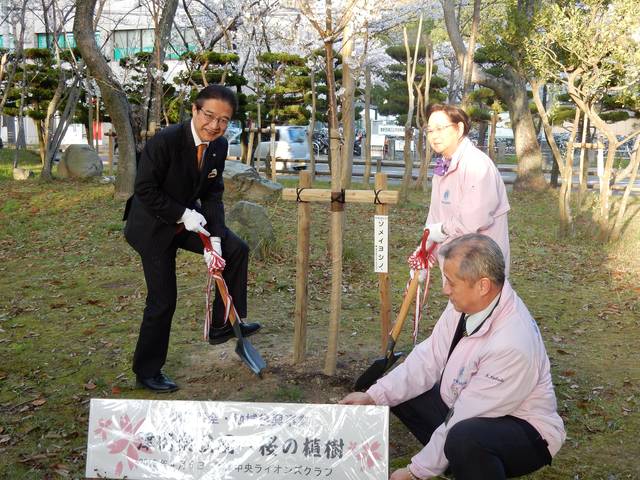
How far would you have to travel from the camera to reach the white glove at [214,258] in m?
4.02

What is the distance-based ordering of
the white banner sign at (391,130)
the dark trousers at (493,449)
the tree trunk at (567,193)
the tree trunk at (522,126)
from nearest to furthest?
the dark trousers at (493,449)
the tree trunk at (567,193)
the tree trunk at (522,126)
the white banner sign at (391,130)

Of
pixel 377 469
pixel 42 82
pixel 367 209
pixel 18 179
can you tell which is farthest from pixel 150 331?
pixel 42 82

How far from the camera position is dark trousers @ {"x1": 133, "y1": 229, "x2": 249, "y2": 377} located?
4.04m

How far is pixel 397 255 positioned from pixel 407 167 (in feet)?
14.5

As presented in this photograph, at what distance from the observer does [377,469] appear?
9.00ft

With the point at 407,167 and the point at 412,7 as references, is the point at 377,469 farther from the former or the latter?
the point at 412,7

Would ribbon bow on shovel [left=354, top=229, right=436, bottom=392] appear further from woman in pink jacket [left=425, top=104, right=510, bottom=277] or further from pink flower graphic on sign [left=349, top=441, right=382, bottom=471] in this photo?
pink flower graphic on sign [left=349, top=441, right=382, bottom=471]

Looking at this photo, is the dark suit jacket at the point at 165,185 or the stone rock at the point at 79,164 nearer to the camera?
the dark suit jacket at the point at 165,185

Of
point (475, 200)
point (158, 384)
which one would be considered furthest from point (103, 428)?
point (475, 200)

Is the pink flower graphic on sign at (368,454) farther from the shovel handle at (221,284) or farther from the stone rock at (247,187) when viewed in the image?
the stone rock at (247,187)

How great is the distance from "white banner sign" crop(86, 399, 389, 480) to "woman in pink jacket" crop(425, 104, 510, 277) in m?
1.37

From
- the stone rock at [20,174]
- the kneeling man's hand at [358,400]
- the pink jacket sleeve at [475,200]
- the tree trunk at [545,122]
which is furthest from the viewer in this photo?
the stone rock at [20,174]

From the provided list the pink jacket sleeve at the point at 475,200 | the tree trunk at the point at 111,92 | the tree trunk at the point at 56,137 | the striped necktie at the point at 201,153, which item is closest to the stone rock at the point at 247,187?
the tree trunk at the point at 111,92

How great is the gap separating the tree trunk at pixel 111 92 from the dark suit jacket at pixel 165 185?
23.5ft
